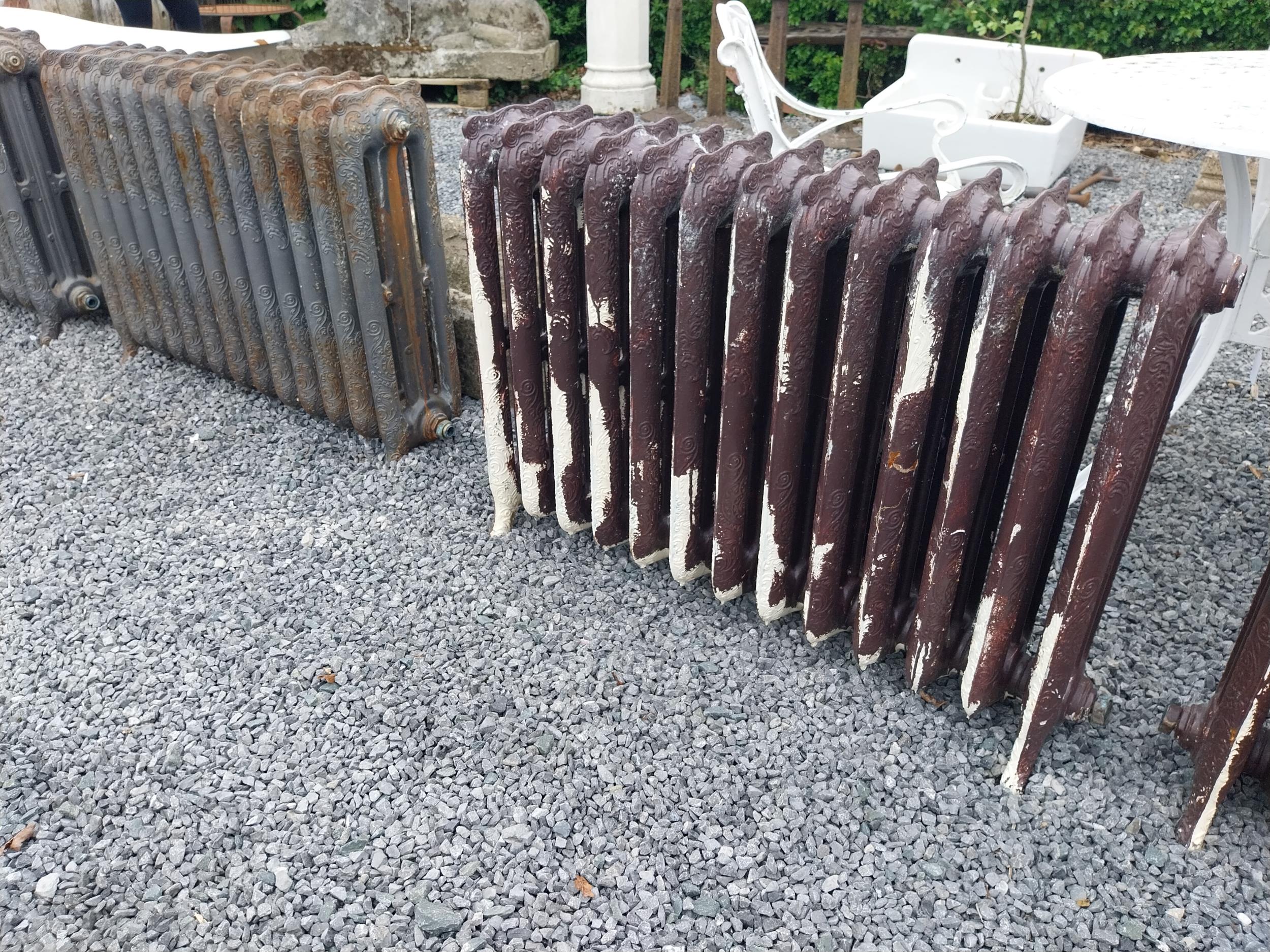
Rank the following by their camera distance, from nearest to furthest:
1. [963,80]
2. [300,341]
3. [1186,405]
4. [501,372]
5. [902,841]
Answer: [902,841]
[501,372]
[300,341]
[1186,405]
[963,80]

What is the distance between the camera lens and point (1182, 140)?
1912mm

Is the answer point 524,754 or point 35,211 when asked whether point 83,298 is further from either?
point 524,754

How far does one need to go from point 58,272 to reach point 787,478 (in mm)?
3360

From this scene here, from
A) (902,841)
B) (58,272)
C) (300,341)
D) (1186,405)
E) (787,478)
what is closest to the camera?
(902,841)

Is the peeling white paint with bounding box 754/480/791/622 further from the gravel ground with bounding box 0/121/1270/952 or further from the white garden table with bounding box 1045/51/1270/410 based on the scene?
the white garden table with bounding box 1045/51/1270/410

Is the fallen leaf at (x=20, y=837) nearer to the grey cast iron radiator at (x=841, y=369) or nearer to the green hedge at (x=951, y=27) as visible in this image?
the grey cast iron radiator at (x=841, y=369)

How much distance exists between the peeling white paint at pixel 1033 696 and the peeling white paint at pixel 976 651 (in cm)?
10

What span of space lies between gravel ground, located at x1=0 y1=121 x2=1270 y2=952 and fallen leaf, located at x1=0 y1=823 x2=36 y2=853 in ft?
0.05

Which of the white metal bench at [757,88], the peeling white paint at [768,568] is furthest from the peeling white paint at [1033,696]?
the white metal bench at [757,88]

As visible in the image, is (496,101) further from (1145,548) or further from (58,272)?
(1145,548)

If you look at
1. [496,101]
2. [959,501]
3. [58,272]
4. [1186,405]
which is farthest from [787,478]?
[496,101]

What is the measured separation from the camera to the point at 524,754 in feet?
6.74

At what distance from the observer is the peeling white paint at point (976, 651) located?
6.08 ft

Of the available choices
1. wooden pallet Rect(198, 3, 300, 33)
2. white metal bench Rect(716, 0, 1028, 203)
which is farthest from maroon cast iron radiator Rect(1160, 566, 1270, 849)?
wooden pallet Rect(198, 3, 300, 33)
